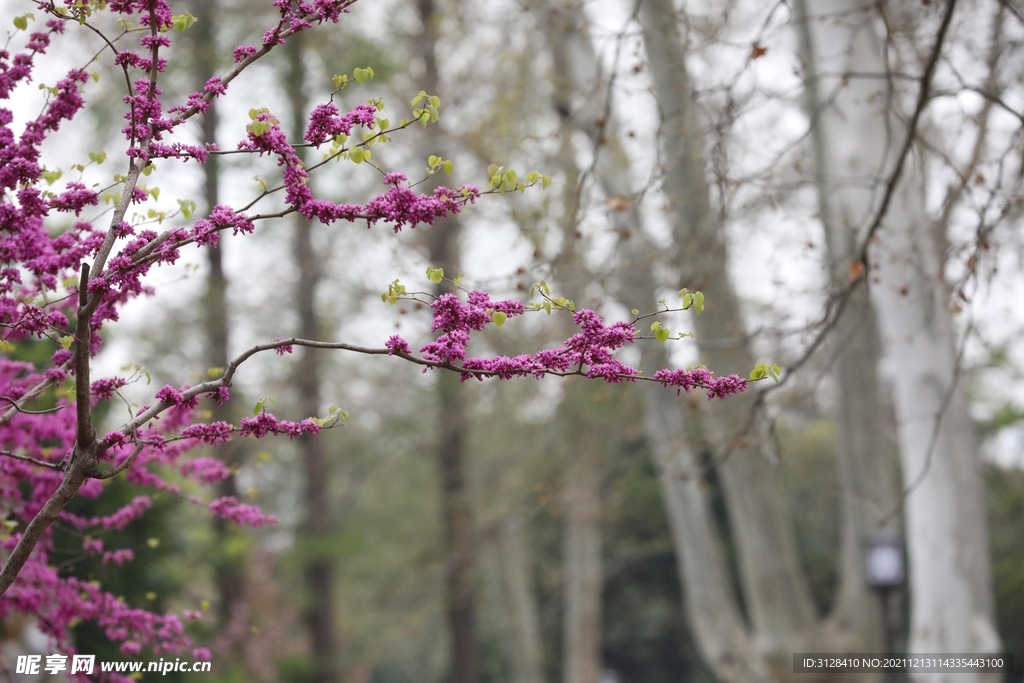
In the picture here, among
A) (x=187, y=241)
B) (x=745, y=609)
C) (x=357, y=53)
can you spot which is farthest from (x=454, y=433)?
(x=187, y=241)

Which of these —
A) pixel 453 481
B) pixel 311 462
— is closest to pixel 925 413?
pixel 453 481

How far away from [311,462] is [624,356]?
555 centimetres

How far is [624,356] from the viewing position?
9102mm

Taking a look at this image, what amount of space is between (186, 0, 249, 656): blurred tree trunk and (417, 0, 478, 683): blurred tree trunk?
263 centimetres

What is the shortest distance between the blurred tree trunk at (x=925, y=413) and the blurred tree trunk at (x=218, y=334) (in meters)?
7.81

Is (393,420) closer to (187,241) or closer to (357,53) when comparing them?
(357,53)

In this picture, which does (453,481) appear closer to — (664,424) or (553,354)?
(664,424)

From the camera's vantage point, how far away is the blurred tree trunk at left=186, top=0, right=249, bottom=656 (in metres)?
11.1

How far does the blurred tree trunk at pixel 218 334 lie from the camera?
11.1m

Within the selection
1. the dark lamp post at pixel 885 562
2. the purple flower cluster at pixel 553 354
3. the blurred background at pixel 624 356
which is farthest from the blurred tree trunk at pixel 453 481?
the purple flower cluster at pixel 553 354

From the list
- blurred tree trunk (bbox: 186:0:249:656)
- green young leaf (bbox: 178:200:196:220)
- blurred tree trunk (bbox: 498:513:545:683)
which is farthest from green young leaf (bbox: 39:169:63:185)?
blurred tree trunk (bbox: 498:513:545:683)

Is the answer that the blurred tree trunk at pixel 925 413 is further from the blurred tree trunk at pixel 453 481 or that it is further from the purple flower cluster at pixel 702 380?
the blurred tree trunk at pixel 453 481

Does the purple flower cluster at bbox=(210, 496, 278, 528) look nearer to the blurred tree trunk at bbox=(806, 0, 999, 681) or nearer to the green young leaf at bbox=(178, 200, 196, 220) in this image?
the green young leaf at bbox=(178, 200, 196, 220)

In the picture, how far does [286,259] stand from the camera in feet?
41.7
